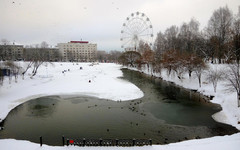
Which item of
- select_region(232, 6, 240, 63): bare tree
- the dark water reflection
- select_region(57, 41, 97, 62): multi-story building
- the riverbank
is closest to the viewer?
the dark water reflection

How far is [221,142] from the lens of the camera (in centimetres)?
1158

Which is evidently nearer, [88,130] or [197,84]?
[88,130]

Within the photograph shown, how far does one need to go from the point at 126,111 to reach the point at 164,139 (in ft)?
26.1

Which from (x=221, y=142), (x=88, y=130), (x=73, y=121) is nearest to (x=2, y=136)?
(x=73, y=121)

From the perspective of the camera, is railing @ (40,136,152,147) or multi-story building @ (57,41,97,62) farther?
multi-story building @ (57,41,97,62)

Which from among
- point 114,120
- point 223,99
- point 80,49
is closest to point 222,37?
point 223,99

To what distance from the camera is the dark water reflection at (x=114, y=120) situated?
46.2 ft

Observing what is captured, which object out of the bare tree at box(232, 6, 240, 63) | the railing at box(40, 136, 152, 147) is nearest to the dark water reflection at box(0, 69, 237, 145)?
the railing at box(40, 136, 152, 147)

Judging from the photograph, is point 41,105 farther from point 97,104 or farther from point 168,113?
point 168,113

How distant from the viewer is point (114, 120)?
57.1 feet

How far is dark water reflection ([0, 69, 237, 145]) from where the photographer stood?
14.1m

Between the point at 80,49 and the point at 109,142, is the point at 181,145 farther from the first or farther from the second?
the point at 80,49

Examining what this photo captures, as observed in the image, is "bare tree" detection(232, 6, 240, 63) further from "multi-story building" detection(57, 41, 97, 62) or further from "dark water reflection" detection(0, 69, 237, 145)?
"multi-story building" detection(57, 41, 97, 62)

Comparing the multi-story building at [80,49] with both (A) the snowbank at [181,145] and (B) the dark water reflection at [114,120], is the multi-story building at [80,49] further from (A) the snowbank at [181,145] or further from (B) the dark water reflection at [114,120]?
(A) the snowbank at [181,145]
